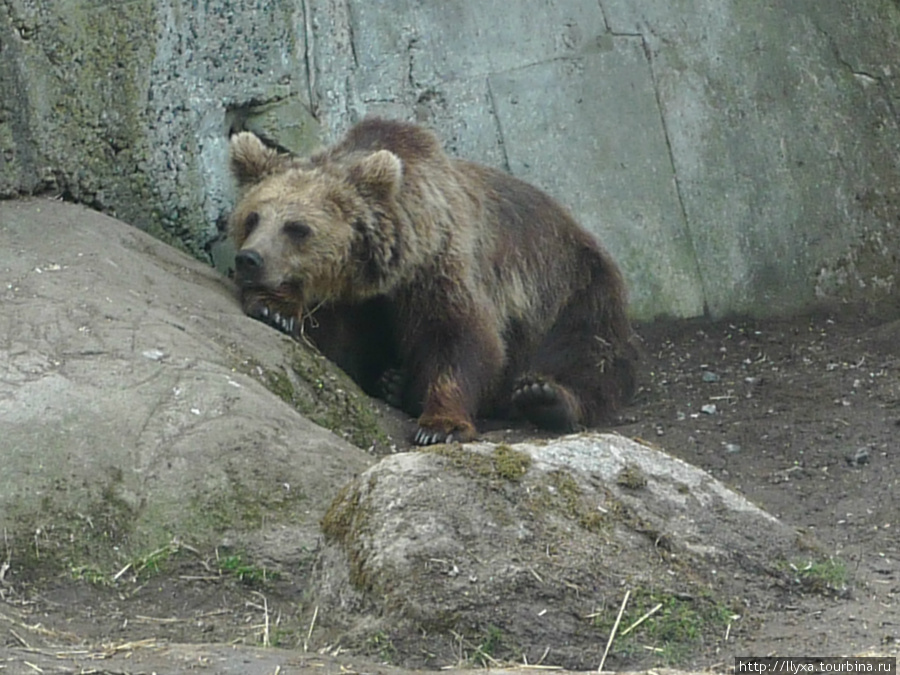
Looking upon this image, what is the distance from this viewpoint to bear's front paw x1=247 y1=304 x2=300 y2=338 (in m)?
7.79

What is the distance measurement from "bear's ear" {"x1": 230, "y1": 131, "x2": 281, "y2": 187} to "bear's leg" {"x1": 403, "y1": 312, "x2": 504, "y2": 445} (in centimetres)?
127

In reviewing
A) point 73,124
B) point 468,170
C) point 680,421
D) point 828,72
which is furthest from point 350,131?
point 828,72

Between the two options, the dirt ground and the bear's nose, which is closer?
the dirt ground

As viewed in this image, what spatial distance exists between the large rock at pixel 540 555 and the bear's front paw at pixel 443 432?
8.77 feet

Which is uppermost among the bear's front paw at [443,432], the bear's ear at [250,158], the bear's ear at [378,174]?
the bear's ear at [250,158]

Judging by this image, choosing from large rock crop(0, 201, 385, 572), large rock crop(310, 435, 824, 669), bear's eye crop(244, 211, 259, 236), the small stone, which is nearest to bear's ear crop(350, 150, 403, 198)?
bear's eye crop(244, 211, 259, 236)

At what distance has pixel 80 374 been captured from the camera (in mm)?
5852

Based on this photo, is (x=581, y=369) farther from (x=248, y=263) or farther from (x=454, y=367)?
(x=248, y=263)

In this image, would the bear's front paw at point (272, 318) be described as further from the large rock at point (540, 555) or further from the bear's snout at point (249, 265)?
the large rock at point (540, 555)

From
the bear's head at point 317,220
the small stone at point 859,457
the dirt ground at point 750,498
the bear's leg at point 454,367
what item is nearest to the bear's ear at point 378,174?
the bear's head at point 317,220

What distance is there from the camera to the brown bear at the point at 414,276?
8062 mm

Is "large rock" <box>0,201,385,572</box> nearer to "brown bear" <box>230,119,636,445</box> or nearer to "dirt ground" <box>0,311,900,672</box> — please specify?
"dirt ground" <box>0,311,900,672</box>

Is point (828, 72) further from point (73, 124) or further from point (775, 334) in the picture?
point (73, 124)

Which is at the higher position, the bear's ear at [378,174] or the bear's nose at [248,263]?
the bear's ear at [378,174]
